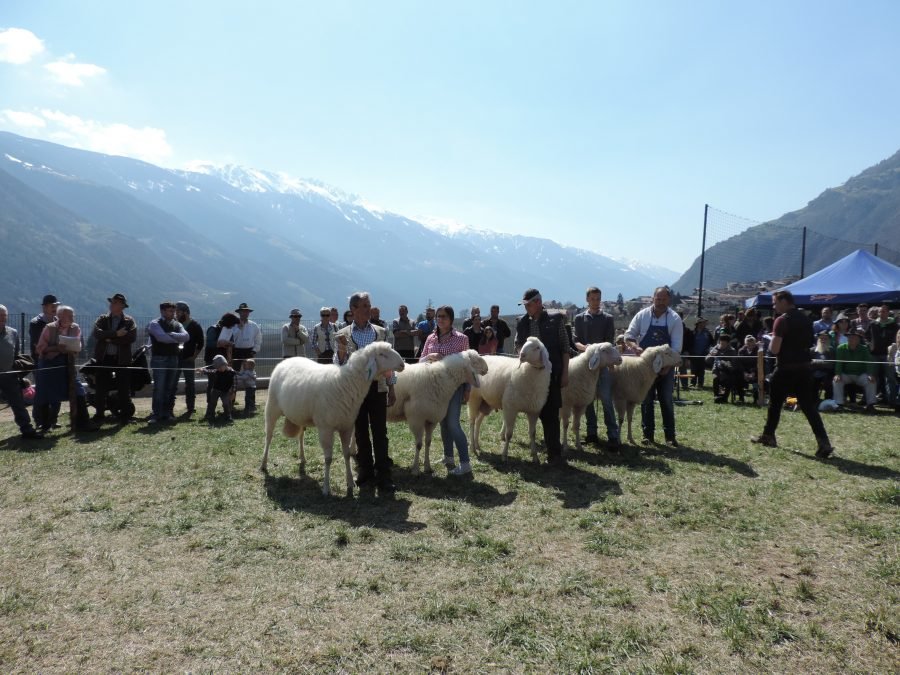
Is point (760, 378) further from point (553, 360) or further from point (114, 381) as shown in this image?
point (114, 381)

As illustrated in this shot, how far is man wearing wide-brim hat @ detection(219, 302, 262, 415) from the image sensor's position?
10.7m

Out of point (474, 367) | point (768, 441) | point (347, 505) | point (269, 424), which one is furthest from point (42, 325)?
point (768, 441)

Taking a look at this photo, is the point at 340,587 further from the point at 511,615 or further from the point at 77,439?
the point at 77,439

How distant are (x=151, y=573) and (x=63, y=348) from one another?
658 cm

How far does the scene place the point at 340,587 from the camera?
3781 millimetres

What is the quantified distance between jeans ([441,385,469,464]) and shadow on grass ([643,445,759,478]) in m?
2.73

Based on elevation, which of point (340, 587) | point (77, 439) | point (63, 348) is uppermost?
point (63, 348)

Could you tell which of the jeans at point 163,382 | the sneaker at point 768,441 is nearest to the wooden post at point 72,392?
the jeans at point 163,382

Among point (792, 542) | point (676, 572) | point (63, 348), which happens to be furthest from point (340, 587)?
point (63, 348)

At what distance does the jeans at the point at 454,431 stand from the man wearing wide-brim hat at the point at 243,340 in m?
5.55

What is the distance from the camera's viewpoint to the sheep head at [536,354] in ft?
21.8

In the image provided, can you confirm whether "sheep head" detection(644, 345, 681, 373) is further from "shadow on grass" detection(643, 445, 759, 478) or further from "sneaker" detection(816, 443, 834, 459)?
"sneaker" detection(816, 443, 834, 459)

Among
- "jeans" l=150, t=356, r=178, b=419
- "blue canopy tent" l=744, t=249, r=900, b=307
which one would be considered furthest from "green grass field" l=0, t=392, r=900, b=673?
"blue canopy tent" l=744, t=249, r=900, b=307

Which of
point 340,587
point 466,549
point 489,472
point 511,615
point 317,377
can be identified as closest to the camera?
point 511,615
